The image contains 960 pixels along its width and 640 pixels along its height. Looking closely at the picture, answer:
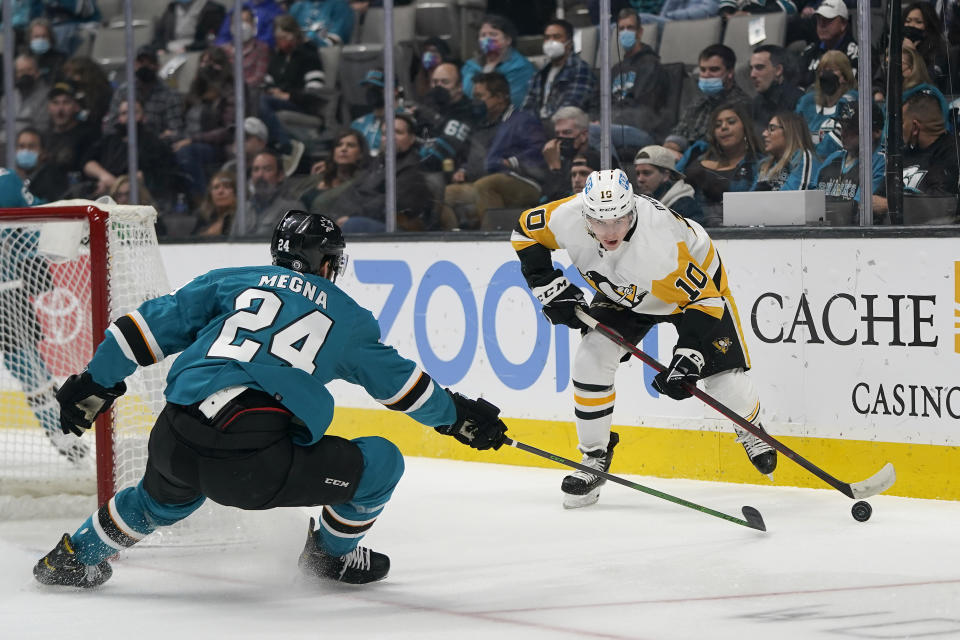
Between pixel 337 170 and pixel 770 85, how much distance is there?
6.76 ft

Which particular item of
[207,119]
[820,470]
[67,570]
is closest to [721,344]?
[820,470]

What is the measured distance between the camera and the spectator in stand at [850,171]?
4598 millimetres

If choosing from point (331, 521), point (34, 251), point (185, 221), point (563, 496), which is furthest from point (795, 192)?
A: point (185, 221)

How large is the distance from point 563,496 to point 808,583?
1.42m

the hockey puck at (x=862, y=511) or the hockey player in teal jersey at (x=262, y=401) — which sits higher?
the hockey player in teal jersey at (x=262, y=401)

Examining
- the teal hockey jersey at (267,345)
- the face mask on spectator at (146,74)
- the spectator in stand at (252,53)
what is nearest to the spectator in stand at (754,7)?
the spectator in stand at (252,53)

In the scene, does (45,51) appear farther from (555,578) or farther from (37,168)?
(555,578)

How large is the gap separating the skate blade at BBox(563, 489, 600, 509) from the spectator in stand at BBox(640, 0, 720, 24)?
1827 mm

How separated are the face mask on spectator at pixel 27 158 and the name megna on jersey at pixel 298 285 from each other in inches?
185

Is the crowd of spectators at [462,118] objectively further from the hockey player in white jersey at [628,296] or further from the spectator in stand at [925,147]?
the hockey player in white jersey at [628,296]

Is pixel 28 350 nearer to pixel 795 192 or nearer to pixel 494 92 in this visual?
pixel 494 92

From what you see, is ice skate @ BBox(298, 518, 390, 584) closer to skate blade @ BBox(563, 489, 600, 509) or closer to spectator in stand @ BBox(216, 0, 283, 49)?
skate blade @ BBox(563, 489, 600, 509)

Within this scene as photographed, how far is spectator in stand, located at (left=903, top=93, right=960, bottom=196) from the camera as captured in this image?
14.8 ft

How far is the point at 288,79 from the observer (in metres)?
6.37
